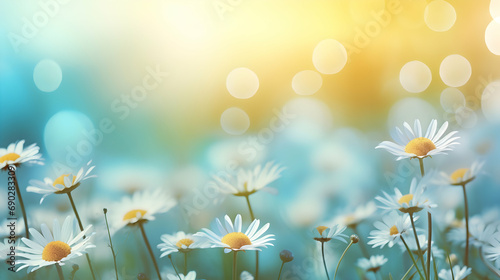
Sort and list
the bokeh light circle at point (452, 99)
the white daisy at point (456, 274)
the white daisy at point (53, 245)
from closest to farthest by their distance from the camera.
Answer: the white daisy at point (53, 245)
the white daisy at point (456, 274)
the bokeh light circle at point (452, 99)

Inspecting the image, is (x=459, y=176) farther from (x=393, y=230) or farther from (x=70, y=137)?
(x=70, y=137)

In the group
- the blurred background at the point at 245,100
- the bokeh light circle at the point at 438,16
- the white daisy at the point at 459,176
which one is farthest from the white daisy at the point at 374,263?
the bokeh light circle at the point at 438,16

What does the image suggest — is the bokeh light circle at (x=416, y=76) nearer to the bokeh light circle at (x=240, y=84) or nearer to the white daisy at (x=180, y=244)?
the bokeh light circle at (x=240, y=84)

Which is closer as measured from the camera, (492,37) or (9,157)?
(9,157)

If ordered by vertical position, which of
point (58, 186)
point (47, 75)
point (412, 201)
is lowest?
point (412, 201)

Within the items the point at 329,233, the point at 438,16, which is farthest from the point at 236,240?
the point at 438,16

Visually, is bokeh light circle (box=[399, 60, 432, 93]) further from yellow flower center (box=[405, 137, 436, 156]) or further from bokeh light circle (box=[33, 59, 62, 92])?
bokeh light circle (box=[33, 59, 62, 92])
